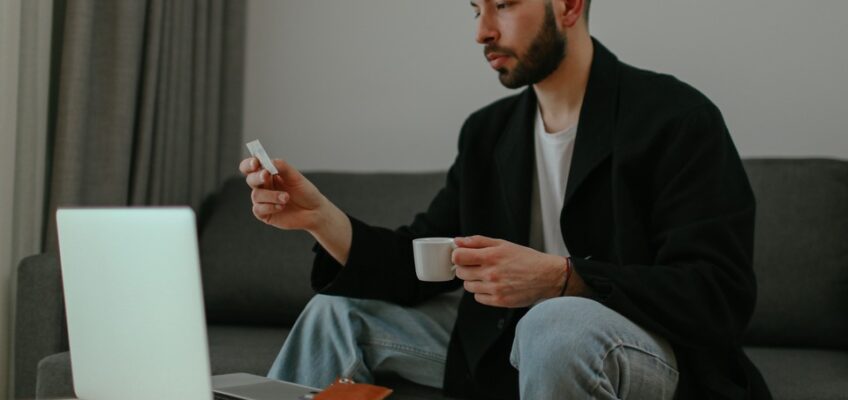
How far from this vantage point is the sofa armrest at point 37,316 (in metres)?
1.81

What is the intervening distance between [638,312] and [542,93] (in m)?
0.58

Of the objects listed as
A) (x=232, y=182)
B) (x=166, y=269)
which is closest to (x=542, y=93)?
(x=166, y=269)

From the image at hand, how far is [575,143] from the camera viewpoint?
1.48 meters

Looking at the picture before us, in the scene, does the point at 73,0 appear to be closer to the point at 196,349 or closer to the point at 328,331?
the point at 328,331

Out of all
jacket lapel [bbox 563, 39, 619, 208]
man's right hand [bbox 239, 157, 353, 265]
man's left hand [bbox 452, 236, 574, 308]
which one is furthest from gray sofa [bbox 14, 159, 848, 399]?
jacket lapel [bbox 563, 39, 619, 208]

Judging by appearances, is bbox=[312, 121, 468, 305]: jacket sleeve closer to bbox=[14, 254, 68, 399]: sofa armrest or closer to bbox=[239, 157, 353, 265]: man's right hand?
bbox=[239, 157, 353, 265]: man's right hand

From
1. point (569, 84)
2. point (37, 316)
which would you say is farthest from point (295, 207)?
point (37, 316)

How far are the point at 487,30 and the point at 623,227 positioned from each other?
→ 0.47 metres

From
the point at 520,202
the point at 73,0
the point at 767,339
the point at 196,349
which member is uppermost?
the point at 73,0

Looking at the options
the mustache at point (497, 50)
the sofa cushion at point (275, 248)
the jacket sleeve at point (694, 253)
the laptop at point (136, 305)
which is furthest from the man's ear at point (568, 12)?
the laptop at point (136, 305)

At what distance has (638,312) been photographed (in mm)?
1185

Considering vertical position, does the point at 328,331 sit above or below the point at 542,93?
below

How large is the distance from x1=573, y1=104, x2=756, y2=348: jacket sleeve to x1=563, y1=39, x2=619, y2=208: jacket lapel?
112mm

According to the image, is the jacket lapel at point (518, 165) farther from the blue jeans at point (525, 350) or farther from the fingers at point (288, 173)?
the fingers at point (288, 173)
